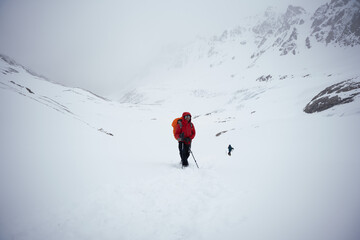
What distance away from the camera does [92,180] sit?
5.47 meters

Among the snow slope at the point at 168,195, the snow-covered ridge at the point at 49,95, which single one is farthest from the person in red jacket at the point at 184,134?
the snow-covered ridge at the point at 49,95

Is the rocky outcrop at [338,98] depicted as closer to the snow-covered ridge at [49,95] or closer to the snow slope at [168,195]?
the snow slope at [168,195]

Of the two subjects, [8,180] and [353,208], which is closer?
[353,208]

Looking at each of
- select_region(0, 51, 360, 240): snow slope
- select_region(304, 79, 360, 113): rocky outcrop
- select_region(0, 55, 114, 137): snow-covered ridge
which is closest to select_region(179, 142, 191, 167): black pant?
select_region(0, 51, 360, 240): snow slope

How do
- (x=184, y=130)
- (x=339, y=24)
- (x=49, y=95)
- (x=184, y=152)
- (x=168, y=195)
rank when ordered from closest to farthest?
(x=168, y=195) < (x=184, y=130) < (x=184, y=152) < (x=49, y=95) < (x=339, y=24)

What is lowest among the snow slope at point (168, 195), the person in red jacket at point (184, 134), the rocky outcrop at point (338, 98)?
the snow slope at point (168, 195)

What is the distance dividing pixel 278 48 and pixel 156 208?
159 meters

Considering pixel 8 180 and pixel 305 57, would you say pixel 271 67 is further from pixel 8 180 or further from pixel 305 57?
pixel 8 180

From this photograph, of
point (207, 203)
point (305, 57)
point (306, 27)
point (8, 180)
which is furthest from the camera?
point (306, 27)

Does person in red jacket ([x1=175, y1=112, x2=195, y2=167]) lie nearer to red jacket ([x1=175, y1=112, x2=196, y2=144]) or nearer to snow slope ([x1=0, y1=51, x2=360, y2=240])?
red jacket ([x1=175, y1=112, x2=196, y2=144])

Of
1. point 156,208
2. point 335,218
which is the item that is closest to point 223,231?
point 156,208

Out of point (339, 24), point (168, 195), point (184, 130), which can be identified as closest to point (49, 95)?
point (184, 130)

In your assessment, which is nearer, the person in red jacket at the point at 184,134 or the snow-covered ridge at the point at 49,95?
the person in red jacket at the point at 184,134

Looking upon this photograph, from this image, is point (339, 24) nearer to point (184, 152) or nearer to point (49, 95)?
point (184, 152)
